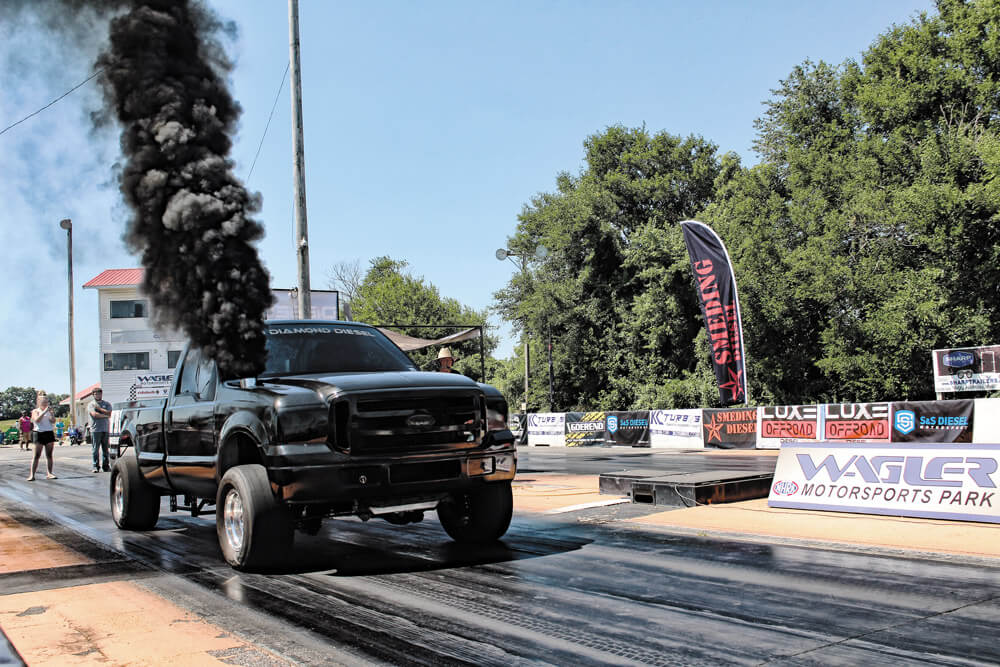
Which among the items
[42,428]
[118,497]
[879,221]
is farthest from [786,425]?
[42,428]

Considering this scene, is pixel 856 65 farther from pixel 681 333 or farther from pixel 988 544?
pixel 988 544

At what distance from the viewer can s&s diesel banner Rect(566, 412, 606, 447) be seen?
32.2 metres

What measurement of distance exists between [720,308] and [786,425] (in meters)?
4.70

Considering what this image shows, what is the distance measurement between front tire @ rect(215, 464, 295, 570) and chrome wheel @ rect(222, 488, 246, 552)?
0.01 m

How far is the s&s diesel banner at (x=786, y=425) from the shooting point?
23.3 metres

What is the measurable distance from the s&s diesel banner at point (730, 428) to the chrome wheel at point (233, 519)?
21287mm

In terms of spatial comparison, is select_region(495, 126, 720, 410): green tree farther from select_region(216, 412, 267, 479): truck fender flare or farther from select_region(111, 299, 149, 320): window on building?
select_region(216, 412, 267, 479): truck fender flare

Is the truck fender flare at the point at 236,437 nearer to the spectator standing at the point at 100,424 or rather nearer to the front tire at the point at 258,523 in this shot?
the front tire at the point at 258,523

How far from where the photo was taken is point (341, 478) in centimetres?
603

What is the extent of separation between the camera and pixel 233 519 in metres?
6.59

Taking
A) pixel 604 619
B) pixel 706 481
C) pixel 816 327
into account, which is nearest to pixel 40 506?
pixel 706 481

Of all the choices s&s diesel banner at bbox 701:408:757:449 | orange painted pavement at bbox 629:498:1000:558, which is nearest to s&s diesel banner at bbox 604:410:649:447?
s&s diesel banner at bbox 701:408:757:449

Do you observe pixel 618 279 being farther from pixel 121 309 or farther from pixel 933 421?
pixel 121 309

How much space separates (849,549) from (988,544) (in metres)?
1.08
